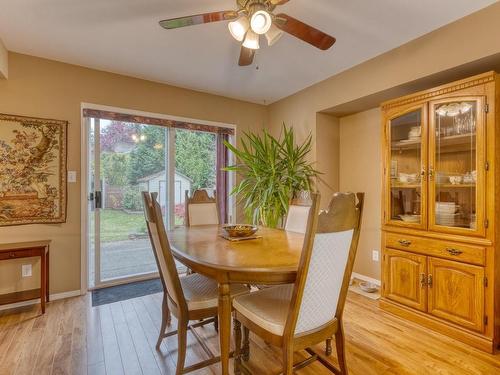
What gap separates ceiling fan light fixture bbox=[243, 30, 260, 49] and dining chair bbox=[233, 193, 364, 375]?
3.71 ft

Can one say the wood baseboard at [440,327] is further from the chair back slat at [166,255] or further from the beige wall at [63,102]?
the beige wall at [63,102]

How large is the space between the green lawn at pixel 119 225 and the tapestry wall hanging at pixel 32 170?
48 cm

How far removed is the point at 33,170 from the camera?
8.78 ft

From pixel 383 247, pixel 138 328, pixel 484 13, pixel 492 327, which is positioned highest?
pixel 484 13

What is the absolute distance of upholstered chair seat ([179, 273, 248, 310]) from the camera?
1613 mm

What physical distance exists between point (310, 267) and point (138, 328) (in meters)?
1.74

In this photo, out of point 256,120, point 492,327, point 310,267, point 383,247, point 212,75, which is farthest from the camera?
point 256,120

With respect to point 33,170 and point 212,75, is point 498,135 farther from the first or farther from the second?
point 33,170

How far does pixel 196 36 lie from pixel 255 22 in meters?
1.08

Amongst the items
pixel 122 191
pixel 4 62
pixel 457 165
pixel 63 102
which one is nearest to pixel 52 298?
pixel 122 191

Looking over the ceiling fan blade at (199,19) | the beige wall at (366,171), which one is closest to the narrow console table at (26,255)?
the ceiling fan blade at (199,19)

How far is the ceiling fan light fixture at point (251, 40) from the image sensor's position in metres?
1.68

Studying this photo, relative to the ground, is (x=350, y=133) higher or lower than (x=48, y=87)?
lower

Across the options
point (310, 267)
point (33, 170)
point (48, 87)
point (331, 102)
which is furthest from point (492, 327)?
point (48, 87)
